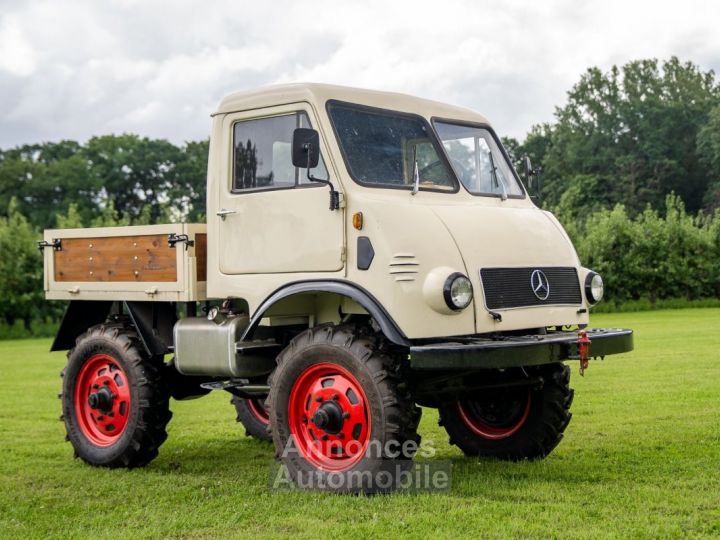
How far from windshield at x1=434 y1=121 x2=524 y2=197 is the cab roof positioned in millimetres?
189

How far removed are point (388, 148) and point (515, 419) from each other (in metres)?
2.71

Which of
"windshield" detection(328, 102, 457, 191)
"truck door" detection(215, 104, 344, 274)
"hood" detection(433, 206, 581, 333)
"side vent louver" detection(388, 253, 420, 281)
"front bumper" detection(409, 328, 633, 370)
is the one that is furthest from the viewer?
"windshield" detection(328, 102, 457, 191)

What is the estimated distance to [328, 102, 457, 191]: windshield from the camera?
8.34 metres

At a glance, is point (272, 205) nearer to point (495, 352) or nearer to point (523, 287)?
point (523, 287)

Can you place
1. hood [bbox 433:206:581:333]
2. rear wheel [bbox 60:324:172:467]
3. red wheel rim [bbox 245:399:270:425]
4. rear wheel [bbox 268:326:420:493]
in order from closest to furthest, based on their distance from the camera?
rear wheel [bbox 268:326:420:493] < hood [bbox 433:206:581:333] < rear wheel [bbox 60:324:172:467] < red wheel rim [bbox 245:399:270:425]

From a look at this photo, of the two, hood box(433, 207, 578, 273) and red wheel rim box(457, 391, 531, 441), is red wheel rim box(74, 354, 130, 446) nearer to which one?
red wheel rim box(457, 391, 531, 441)

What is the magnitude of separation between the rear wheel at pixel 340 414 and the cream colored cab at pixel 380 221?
15.8 inches

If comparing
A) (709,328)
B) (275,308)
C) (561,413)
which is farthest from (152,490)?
(709,328)

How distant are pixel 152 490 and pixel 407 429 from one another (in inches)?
87.6

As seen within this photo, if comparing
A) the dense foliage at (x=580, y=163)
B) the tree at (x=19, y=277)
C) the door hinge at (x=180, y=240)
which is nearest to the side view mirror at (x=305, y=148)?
the door hinge at (x=180, y=240)

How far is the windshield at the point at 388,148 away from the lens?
8.34 m

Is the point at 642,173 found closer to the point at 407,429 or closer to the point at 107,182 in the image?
the point at 107,182

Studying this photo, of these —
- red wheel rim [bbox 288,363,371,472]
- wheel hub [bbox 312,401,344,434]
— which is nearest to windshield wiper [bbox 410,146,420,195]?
red wheel rim [bbox 288,363,371,472]

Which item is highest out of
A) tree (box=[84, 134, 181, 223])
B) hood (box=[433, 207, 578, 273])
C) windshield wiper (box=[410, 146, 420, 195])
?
tree (box=[84, 134, 181, 223])
